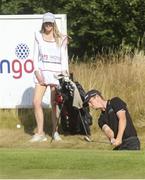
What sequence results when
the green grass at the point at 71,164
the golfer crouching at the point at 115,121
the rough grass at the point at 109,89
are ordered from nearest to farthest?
the green grass at the point at 71,164
the golfer crouching at the point at 115,121
the rough grass at the point at 109,89

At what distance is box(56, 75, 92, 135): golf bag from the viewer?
11.2m

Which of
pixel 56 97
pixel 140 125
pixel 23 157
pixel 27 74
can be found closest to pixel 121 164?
pixel 23 157

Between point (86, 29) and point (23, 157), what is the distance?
379 inches

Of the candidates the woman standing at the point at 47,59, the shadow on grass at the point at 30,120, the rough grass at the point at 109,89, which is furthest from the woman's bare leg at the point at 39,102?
the shadow on grass at the point at 30,120

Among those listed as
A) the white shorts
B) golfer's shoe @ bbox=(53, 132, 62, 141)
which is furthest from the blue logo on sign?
golfer's shoe @ bbox=(53, 132, 62, 141)

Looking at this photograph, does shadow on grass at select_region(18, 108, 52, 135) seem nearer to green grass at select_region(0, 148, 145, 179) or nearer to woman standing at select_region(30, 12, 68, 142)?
woman standing at select_region(30, 12, 68, 142)

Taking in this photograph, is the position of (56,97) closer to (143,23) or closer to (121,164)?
(121,164)

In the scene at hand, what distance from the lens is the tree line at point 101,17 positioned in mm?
16594

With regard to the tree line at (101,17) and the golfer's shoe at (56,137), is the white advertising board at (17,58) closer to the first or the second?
the golfer's shoe at (56,137)

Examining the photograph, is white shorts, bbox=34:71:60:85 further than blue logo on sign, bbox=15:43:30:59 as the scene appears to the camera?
No

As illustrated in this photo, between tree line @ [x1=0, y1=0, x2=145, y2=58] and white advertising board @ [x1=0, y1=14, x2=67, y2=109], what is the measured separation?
11.9 feet

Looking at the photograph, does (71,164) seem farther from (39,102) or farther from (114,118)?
(39,102)

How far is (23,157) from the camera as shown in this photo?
771 centimetres

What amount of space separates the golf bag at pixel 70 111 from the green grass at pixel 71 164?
10.5ft
